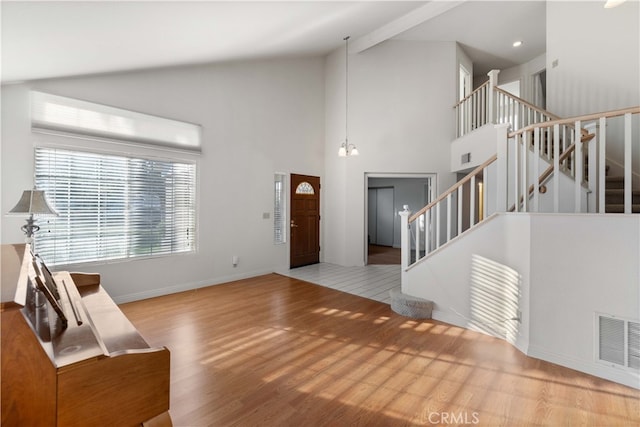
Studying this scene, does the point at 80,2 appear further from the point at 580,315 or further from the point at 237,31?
the point at 580,315

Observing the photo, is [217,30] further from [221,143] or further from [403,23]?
[403,23]

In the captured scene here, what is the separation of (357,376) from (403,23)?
17.8ft

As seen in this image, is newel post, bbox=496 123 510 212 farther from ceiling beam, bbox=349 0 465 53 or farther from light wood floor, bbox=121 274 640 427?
ceiling beam, bbox=349 0 465 53

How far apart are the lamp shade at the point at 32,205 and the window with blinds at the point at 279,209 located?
3.58 m

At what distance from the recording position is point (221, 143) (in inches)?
186

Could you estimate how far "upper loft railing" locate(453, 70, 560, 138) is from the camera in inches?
175

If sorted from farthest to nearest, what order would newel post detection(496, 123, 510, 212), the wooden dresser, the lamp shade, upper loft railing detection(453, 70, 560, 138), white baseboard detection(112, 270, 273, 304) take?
upper loft railing detection(453, 70, 560, 138) < white baseboard detection(112, 270, 273, 304) < newel post detection(496, 123, 510, 212) < the lamp shade < the wooden dresser

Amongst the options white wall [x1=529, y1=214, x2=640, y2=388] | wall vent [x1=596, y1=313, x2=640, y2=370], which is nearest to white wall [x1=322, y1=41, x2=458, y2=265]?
white wall [x1=529, y1=214, x2=640, y2=388]

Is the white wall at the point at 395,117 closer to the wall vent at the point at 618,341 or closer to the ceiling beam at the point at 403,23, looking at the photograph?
the ceiling beam at the point at 403,23

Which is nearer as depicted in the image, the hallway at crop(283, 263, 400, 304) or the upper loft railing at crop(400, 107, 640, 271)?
the upper loft railing at crop(400, 107, 640, 271)

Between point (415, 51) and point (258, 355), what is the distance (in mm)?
6387

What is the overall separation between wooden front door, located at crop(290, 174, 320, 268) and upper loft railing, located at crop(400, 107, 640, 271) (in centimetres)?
284

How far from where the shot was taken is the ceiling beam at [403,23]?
4414 mm

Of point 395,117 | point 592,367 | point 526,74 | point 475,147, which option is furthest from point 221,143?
point 526,74
